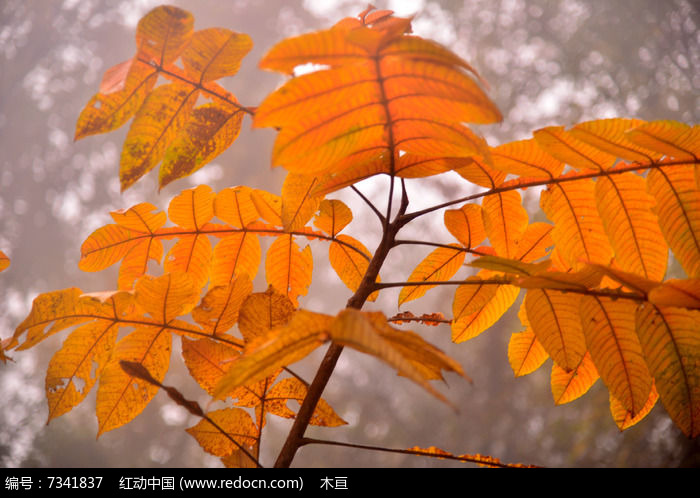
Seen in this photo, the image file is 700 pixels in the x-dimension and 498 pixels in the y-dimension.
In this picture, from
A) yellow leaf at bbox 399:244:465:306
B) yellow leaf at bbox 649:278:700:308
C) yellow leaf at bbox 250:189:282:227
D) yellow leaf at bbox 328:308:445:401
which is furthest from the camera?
yellow leaf at bbox 399:244:465:306

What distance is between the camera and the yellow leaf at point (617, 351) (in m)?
0.48

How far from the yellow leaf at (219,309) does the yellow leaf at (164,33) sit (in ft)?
0.88

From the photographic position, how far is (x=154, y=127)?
540mm

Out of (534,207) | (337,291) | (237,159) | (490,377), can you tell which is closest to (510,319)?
(490,377)

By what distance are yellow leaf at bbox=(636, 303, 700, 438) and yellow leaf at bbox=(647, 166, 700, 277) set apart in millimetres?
89

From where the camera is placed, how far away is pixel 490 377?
8.23m

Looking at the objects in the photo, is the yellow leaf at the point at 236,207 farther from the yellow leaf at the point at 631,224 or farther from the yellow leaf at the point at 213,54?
the yellow leaf at the point at 631,224

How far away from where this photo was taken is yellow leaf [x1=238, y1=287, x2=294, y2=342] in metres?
0.51

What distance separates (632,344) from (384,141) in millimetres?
332

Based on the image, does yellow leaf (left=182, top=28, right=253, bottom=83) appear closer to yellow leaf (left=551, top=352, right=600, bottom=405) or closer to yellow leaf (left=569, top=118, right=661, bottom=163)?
yellow leaf (left=569, top=118, right=661, bottom=163)

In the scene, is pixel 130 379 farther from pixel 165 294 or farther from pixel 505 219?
pixel 505 219

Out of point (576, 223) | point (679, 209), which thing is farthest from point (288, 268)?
point (679, 209)

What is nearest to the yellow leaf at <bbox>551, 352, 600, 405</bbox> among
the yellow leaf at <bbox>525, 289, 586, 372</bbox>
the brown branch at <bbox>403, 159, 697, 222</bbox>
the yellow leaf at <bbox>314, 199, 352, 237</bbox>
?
the yellow leaf at <bbox>525, 289, 586, 372</bbox>

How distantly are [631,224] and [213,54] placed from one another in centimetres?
53
